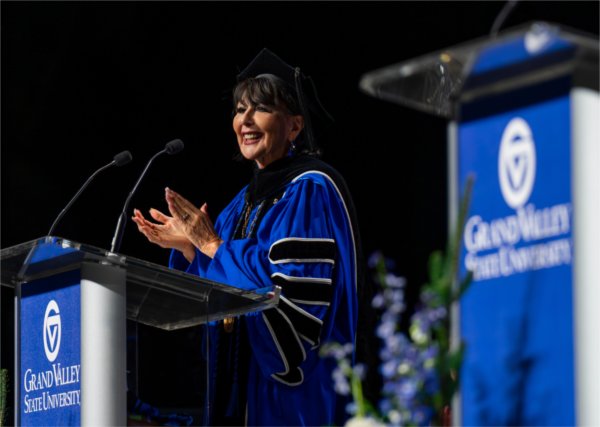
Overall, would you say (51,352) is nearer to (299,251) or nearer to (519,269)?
Answer: (299,251)

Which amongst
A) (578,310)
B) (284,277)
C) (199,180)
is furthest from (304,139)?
(578,310)

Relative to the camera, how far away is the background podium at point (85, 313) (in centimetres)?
454

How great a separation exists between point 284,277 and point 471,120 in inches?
90.2

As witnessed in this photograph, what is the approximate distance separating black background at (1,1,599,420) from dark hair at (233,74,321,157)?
211 centimetres

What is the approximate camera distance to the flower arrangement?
3033 millimetres

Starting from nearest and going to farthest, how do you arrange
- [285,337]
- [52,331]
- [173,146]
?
1. [52,331]
2. [285,337]
3. [173,146]

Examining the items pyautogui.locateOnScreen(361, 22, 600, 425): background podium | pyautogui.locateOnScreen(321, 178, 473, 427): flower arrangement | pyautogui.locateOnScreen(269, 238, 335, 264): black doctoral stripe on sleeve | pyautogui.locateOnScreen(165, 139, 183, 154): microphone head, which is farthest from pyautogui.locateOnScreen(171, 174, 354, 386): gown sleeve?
pyautogui.locateOnScreen(321, 178, 473, 427): flower arrangement

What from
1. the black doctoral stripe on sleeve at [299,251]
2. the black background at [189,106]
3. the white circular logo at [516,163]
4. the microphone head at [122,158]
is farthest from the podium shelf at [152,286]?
the black background at [189,106]

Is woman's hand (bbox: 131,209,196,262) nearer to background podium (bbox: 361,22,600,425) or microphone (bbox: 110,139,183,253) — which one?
microphone (bbox: 110,139,183,253)

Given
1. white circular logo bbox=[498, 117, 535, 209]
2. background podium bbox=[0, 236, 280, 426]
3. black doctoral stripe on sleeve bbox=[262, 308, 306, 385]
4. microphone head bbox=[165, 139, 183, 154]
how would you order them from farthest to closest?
microphone head bbox=[165, 139, 183, 154]
black doctoral stripe on sleeve bbox=[262, 308, 306, 385]
background podium bbox=[0, 236, 280, 426]
white circular logo bbox=[498, 117, 535, 209]

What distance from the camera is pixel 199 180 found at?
8250 millimetres

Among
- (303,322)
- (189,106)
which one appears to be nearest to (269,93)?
(303,322)

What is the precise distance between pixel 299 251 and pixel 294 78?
0.82m

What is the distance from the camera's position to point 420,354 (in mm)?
3053
